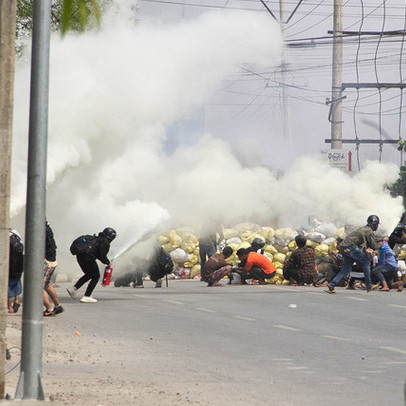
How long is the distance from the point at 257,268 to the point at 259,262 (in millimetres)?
159

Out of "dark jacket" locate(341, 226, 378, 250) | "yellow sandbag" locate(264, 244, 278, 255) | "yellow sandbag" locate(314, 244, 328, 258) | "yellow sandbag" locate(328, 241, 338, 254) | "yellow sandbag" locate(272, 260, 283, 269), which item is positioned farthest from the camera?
"yellow sandbag" locate(264, 244, 278, 255)

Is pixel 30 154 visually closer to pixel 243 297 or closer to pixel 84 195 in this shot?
pixel 243 297

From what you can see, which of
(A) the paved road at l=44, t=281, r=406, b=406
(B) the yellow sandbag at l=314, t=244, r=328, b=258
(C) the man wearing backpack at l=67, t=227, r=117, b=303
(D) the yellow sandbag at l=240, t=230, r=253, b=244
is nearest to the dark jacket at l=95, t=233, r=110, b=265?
(C) the man wearing backpack at l=67, t=227, r=117, b=303

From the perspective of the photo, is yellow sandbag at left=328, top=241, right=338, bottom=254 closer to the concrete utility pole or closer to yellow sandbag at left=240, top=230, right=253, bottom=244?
yellow sandbag at left=240, top=230, right=253, bottom=244

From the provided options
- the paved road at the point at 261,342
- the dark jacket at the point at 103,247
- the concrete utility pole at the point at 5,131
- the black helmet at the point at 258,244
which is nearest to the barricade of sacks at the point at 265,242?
the black helmet at the point at 258,244

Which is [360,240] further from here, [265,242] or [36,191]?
[36,191]

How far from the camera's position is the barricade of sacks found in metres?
26.7

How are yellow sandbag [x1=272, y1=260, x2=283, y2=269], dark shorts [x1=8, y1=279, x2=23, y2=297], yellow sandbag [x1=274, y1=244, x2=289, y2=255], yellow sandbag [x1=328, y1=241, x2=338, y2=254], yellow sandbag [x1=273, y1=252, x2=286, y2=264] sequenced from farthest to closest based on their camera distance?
yellow sandbag [x1=274, y1=244, x2=289, y2=255], yellow sandbag [x1=273, y1=252, x2=286, y2=264], yellow sandbag [x1=272, y1=260, x2=283, y2=269], yellow sandbag [x1=328, y1=241, x2=338, y2=254], dark shorts [x1=8, y1=279, x2=23, y2=297]

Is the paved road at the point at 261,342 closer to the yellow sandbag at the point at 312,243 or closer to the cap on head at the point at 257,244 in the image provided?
the cap on head at the point at 257,244

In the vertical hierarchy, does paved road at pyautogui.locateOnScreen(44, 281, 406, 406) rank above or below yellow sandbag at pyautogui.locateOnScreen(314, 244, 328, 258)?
below

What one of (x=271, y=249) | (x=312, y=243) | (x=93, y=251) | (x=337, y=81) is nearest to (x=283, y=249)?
(x=271, y=249)

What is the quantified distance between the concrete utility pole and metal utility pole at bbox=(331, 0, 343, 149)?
91.9 feet

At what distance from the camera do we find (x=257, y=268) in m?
24.8

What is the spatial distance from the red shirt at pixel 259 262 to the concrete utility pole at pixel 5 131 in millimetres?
17233
